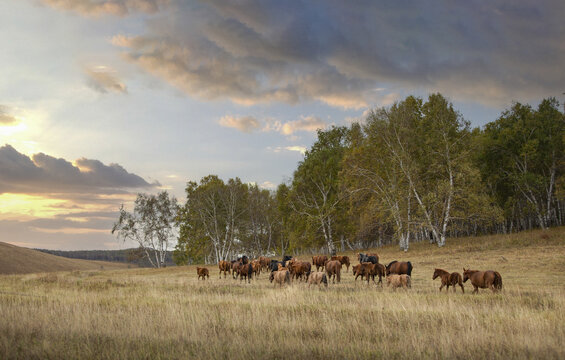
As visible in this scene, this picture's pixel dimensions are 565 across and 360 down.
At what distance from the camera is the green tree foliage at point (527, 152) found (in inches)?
1875

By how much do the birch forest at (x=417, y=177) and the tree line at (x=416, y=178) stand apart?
0.14 meters

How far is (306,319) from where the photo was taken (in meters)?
9.98

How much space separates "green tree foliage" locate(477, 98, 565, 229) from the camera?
156 ft

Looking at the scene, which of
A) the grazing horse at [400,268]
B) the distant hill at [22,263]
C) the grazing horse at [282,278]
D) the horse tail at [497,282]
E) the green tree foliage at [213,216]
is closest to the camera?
the horse tail at [497,282]

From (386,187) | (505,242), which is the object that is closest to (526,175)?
(505,242)

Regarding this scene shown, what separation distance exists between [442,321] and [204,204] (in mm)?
57465

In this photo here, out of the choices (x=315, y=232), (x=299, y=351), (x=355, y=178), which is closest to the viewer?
(x=299, y=351)

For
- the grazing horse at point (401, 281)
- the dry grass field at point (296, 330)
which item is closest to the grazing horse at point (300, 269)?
the grazing horse at point (401, 281)

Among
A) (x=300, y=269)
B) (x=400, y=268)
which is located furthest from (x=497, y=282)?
(x=300, y=269)

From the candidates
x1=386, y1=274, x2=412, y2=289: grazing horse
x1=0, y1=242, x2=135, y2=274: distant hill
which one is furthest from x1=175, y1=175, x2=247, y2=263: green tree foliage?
x1=386, y1=274, x2=412, y2=289: grazing horse

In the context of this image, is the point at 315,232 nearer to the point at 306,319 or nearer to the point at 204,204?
the point at 204,204

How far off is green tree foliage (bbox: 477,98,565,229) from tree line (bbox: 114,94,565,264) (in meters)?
0.14

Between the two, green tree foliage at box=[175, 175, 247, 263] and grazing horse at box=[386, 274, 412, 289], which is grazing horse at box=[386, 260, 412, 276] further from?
green tree foliage at box=[175, 175, 247, 263]

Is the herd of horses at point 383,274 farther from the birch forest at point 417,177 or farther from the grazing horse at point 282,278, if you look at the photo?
the birch forest at point 417,177
